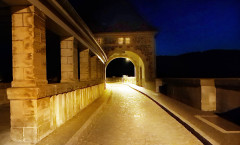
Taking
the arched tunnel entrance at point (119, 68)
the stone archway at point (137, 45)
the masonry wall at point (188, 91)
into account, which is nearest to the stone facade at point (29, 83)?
the masonry wall at point (188, 91)

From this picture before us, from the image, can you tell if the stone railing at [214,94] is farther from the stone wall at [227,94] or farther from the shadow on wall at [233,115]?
the shadow on wall at [233,115]

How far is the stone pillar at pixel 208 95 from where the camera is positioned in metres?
7.98

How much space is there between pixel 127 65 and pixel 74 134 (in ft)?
219

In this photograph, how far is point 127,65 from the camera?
2795 inches

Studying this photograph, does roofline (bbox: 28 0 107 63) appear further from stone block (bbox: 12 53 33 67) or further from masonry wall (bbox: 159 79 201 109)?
masonry wall (bbox: 159 79 201 109)

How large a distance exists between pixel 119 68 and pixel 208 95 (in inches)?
2459

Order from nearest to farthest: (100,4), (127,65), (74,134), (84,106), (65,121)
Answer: (74,134) < (65,121) < (84,106) < (100,4) < (127,65)

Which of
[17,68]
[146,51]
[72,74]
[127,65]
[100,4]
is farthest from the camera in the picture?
[127,65]

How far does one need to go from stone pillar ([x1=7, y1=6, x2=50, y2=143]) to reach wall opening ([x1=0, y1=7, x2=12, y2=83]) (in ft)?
5.40

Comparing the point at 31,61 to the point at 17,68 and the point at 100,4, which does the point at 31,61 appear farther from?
the point at 100,4

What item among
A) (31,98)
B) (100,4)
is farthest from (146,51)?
(31,98)

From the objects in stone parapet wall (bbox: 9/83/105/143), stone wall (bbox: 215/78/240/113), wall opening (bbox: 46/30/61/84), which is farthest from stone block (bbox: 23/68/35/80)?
stone wall (bbox: 215/78/240/113)

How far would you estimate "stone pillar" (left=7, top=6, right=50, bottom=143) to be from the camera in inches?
154

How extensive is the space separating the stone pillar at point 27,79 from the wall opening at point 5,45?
1.64 metres
